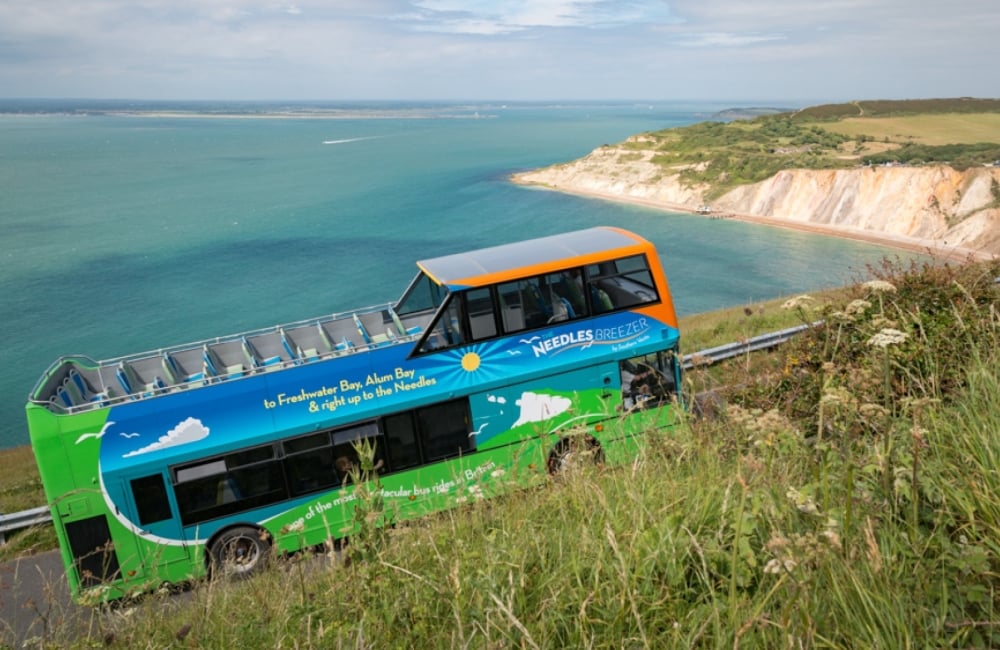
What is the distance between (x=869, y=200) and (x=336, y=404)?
76522 mm

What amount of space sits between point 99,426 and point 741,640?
9.48 m

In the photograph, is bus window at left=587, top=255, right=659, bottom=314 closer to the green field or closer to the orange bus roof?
the orange bus roof

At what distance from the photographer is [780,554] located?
9.32 feet

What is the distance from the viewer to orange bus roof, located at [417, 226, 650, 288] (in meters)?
11.2

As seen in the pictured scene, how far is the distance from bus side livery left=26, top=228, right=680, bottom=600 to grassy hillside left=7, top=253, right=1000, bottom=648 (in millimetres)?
4650

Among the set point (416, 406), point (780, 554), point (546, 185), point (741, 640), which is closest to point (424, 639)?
point (741, 640)

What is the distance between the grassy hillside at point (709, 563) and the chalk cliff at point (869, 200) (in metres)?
53.2

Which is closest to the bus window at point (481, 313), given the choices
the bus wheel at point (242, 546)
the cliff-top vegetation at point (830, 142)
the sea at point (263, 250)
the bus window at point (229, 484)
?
the bus window at point (229, 484)

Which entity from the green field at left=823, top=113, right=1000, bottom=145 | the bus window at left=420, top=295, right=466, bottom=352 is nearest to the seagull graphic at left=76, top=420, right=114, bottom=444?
the bus window at left=420, top=295, right=466, bottom=352

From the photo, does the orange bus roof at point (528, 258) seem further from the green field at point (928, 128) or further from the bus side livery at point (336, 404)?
the green field at point (928, 128)

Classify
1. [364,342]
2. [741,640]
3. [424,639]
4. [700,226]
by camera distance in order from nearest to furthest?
1. [741,640]
2. [424,639]
3. [364,342]
4. [700,226]

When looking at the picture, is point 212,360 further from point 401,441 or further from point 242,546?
point 401,441

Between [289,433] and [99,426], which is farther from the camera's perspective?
[289,433]

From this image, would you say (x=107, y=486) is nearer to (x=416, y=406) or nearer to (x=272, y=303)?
(x=416, y=406)
